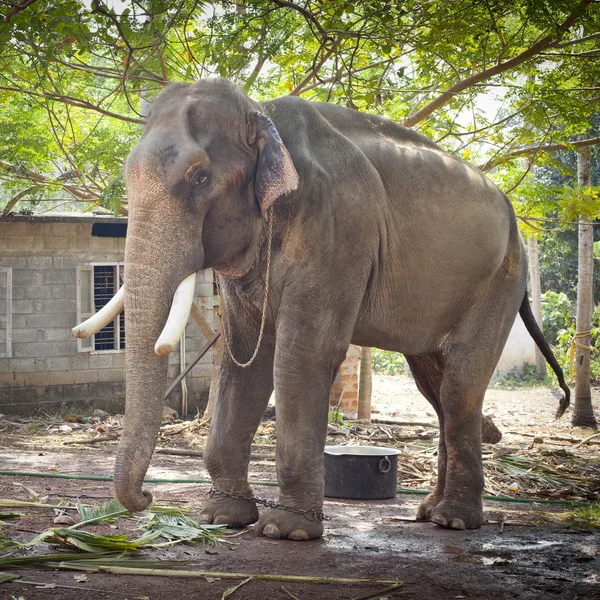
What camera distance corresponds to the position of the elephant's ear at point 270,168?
463 centimetres

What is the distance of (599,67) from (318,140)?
4.62 m

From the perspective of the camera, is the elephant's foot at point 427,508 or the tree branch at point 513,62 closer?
the elephant's foot at point 427,508

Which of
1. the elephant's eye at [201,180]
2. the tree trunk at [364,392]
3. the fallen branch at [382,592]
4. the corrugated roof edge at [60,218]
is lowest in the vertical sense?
the fallen branch at [382,592]

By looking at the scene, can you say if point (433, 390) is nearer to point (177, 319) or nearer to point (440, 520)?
point (440, 520)

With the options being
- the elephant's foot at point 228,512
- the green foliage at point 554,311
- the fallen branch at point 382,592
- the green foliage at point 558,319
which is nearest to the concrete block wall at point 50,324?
the elephant's foot at point 228,512

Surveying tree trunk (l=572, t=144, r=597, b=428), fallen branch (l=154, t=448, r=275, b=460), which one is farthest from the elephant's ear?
tree trunk (l=572, t=144, r=597, b=428)

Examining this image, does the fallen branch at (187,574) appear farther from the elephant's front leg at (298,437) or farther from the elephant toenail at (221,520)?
the elephant toenail at (221,520)

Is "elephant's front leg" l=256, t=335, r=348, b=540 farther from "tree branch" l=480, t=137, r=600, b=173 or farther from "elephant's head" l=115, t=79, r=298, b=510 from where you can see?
"tree branch" l=480, t=137, r=600, b=173

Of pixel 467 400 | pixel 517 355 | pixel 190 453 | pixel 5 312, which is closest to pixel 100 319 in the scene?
pixel 467 400

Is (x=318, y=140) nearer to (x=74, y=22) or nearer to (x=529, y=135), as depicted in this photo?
(x=74, y=22)

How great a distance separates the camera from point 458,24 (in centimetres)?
770

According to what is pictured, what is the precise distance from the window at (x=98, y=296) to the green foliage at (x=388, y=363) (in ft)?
41.7

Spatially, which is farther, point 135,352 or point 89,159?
point 89,159

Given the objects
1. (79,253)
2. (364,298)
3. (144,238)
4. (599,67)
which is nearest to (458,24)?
(599,67)
